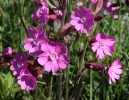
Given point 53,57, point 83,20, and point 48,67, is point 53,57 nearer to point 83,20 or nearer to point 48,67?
point 48,67

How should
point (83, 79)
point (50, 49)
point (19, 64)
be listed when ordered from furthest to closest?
1. point (83, 79)
2. point (19, 64)
3. point (50, 49)

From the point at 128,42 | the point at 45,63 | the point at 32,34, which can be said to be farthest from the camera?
the point at 128,42

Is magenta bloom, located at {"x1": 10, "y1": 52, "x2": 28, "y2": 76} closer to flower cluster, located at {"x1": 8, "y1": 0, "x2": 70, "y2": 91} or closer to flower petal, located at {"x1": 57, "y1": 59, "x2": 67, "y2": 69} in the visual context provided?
flower cluster, located at {"x1": 8, "y1": 0, "x2": 70, "y2": 91}

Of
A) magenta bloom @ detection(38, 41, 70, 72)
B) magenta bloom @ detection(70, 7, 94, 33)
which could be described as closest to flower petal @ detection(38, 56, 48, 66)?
magenta bloom @ detection(38, 41, 70, 72)

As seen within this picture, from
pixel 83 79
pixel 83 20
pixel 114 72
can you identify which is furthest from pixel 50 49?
pixel 83 79

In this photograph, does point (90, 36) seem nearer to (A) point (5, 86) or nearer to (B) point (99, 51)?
(B) point (99, 51)

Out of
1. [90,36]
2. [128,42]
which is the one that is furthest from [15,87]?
[128,42]

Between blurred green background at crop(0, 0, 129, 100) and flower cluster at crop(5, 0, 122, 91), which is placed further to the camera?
blurred green background at crop(0, 0, 129, 100)
